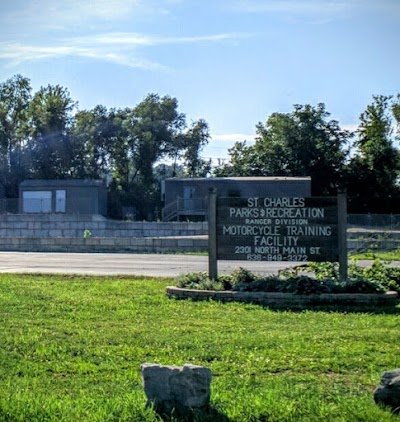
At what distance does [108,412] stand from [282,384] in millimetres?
1634

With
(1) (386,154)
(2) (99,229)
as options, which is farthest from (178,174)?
(2) (99,229)

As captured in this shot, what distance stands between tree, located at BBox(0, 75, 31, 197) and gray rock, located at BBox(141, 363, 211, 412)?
5692cm

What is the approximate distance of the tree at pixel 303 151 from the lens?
59.2 metres

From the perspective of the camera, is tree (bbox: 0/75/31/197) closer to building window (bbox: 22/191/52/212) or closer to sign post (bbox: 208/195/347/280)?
building window (bbox: 22/191/52/212)

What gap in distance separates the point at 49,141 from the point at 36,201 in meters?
11.6

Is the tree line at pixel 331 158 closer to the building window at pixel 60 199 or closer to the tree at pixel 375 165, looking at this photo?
the tree at pixel 375 165

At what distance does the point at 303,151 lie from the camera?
197ft

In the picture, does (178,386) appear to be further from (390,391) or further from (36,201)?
(36,201)

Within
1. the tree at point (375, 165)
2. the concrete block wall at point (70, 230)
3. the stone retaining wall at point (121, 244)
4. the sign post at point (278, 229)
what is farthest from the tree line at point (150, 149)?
the sign post at point (278, 229)

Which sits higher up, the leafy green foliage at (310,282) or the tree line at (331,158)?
the tree line at (331,158)

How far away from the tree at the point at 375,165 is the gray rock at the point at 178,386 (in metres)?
53.1

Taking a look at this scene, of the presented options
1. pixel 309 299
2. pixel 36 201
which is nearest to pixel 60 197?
pixel 36 201

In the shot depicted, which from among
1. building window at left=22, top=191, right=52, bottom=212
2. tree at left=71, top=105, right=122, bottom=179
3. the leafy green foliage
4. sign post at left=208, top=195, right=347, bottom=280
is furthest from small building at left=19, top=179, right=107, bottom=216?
the leafy green foliage

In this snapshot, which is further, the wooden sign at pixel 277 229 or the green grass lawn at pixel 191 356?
the wooden sign at pixel 277 229
